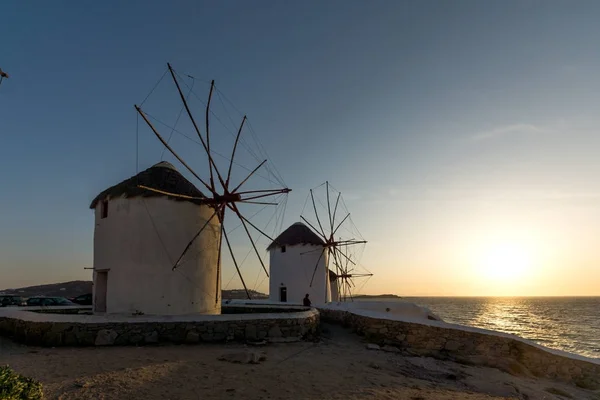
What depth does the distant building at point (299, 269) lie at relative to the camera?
94.3 feet

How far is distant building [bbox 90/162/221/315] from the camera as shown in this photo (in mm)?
14266

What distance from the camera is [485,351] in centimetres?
1284

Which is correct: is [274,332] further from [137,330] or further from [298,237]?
[298,237]

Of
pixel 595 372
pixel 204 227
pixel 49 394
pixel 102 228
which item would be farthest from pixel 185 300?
pixel 595 372

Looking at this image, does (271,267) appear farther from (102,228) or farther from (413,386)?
(413,386)

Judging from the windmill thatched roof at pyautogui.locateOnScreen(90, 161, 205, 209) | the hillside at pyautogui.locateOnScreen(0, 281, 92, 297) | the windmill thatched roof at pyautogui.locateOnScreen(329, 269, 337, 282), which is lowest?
the hillside at pyautogui.locateOnScreen(0, 281, 92, 297)

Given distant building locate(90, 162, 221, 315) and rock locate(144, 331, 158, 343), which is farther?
distant building locate(90, 162, 221, 315)

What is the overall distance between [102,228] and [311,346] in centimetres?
851

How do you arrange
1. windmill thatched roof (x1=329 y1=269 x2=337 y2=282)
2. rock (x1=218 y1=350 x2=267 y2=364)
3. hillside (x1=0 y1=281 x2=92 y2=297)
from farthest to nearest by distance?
1. hillside (x1=0 y1=281 x2=92 y2=297)
2. windmill thatched roof (x1=329 y1=269 x2=337 y2=282)
3. rock (x1=218 y1=350 x2=267 y2=364)

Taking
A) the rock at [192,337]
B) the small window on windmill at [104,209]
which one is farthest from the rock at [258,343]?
the small window on windmill at [104,209]

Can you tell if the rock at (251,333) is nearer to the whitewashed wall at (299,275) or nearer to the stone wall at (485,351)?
the stone wall at (485,351)

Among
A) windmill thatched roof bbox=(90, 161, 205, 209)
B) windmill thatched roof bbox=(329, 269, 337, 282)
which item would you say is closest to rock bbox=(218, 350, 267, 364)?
windmill thatched roof bbox=(90, 161, 205, 209)

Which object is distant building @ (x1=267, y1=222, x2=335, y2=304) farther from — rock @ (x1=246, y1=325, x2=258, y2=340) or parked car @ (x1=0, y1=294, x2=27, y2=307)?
rock @ (x1=246, y1=325, x2=258, y2=340)

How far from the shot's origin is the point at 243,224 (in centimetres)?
1552
